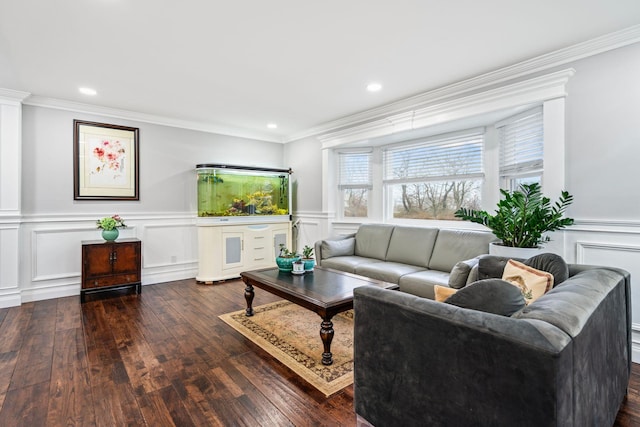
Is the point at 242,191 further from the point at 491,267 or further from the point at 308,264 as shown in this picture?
the point at 491,267

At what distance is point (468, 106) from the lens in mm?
3332

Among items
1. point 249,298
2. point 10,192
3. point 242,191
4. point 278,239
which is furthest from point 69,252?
point 278,239

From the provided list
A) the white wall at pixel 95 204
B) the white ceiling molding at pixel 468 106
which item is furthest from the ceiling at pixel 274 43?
the white wall at pixel 95 204

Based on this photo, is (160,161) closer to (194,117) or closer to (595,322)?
(194,117)

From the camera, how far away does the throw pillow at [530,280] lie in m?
1.64

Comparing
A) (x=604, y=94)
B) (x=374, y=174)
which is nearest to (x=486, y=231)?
(x=604, y=94)

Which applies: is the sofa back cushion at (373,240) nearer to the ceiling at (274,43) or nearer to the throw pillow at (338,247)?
the throw pillow at (338,247)

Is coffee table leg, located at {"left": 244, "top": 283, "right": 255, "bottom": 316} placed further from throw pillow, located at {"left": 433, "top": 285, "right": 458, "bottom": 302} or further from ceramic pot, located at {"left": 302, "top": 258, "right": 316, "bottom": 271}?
throw pillow, located at {"left": 433, "top": 285, "right": 458, "bottom": 302}

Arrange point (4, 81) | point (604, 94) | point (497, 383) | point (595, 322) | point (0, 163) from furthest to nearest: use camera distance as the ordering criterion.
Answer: point (0, 163)
point (4, 81)
point (604, 94)
point (595, 322)
point (497, 383)

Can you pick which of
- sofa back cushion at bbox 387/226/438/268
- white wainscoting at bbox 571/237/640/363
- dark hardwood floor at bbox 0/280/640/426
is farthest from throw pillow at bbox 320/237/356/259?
white wainscoting at bbox 571/237/640/363

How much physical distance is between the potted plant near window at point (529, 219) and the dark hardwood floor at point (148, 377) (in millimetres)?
1108

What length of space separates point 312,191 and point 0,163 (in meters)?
3.95

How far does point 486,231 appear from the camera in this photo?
348cm

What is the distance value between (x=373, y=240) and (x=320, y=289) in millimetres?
1836
